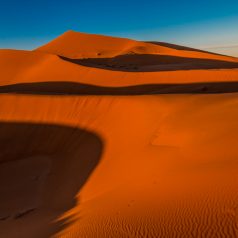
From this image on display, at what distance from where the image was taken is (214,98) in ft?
40.2

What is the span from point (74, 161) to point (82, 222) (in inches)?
202

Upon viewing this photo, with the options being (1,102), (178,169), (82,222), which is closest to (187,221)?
(82,222)

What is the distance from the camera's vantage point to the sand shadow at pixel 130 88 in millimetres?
17859

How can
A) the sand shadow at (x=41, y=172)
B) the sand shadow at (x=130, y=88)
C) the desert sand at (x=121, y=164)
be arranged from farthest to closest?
the sand shadow at (x=130, y=88), the sand shadow at (x=41, y=172), the desert sand at (x=121, y=164)

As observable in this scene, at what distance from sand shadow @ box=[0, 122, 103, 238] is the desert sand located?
0.03 m

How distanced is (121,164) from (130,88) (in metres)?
11.7

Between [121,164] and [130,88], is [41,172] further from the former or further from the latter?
[130,88]

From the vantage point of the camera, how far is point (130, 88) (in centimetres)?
1997

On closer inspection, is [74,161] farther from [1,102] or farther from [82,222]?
[1,102]

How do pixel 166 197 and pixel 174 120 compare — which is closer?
pixel 166 197

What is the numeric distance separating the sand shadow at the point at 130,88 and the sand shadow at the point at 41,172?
4.57 metres

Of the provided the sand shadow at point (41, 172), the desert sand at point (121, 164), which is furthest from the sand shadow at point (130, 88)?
the sand shadow at point (41, 172)

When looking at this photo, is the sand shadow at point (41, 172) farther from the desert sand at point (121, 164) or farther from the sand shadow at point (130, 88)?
the sand shadow at point (130, 88)

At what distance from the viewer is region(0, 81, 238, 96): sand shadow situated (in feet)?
58.6
